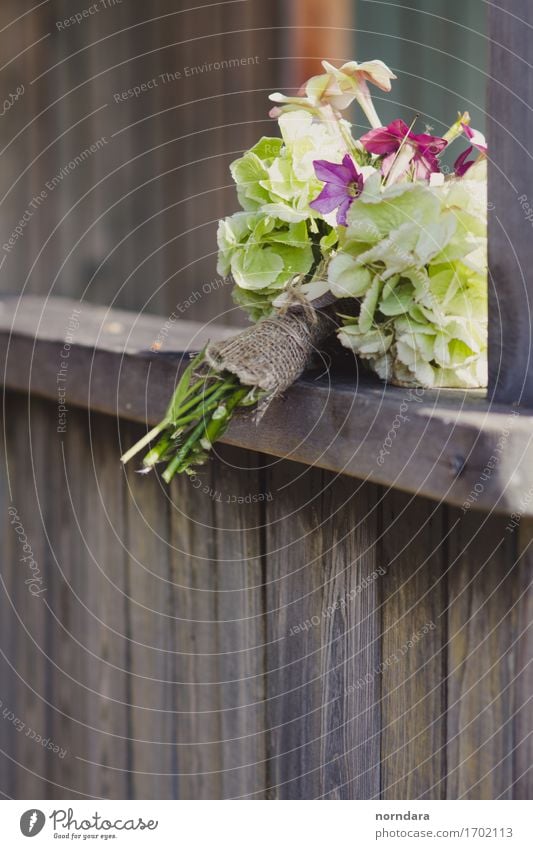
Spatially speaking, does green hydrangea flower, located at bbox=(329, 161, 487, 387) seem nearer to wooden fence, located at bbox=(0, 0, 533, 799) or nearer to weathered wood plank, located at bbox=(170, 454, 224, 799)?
wooden fence, located at bbox=(0, 0, 533, 799)

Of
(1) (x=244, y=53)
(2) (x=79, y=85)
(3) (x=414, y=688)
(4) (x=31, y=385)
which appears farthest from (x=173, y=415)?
(2) (x=79, y=85)

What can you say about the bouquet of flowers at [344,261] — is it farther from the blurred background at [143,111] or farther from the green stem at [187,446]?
the blurred background at [143,111]

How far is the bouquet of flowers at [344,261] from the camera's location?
0.69 m

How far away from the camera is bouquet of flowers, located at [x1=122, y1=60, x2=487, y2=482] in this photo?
69 cm

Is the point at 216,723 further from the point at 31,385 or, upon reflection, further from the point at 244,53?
the point at 244,53

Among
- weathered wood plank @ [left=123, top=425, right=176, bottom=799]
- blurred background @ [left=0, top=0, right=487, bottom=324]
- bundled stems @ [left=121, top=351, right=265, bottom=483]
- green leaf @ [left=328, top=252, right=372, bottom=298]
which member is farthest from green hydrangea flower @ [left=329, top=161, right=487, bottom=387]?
blurred background @ [left=0, top=0, right=487, bottom=324]

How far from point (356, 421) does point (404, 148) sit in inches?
8.8

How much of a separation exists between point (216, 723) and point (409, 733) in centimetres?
31

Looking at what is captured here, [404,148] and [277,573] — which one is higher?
[404,148]

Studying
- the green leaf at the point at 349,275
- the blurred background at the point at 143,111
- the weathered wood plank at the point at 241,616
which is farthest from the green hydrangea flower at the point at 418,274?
the blurred background at the point at 143,111

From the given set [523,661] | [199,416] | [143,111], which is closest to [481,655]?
[523,661]

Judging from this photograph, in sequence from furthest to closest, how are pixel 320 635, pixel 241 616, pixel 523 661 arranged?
pixel 241 616 → pixel 320 635 → pixel 523 661

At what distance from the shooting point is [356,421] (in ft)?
2.34

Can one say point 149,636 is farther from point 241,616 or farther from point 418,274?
point 418,274
